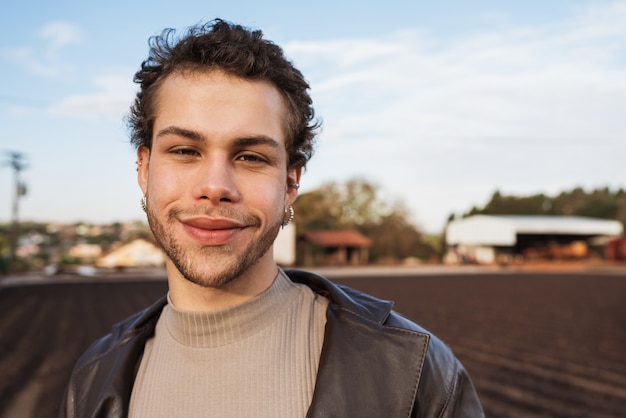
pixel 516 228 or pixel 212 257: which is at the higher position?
pixel 212 257

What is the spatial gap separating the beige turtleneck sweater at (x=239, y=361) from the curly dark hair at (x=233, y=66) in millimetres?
445

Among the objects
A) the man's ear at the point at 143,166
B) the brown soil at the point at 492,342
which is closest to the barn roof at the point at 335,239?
the brown soil at the point at 492,342

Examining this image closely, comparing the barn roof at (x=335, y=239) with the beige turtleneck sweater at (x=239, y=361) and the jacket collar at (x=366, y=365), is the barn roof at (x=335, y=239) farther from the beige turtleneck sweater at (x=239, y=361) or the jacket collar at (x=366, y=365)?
the jacket collar at (x=366, y=365)

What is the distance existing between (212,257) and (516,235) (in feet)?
199

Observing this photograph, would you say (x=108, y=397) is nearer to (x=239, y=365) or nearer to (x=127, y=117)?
(x=239, y=365)

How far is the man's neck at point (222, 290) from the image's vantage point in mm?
1754

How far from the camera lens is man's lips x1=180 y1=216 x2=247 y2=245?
1604mm

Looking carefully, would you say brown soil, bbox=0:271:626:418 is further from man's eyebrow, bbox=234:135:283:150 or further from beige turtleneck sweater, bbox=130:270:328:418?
man's eyebrow, bbox=234:135:283:150

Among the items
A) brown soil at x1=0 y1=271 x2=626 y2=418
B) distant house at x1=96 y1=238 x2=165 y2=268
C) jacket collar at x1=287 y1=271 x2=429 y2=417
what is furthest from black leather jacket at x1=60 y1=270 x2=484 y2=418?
distant house at x1=96 y1=238 x2=165 y2=268

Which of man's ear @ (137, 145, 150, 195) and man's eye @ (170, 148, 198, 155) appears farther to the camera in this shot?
man's ear @ (137, 145, 150, 195)

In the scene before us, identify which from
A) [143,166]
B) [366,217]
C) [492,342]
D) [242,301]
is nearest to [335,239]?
[366,217]

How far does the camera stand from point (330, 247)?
5188cm

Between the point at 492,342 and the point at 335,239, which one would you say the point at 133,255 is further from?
the point at 492,342

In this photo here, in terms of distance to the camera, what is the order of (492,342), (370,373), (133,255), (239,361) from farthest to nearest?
(133,255) → (492,342) → (239,361) → (370,373)
